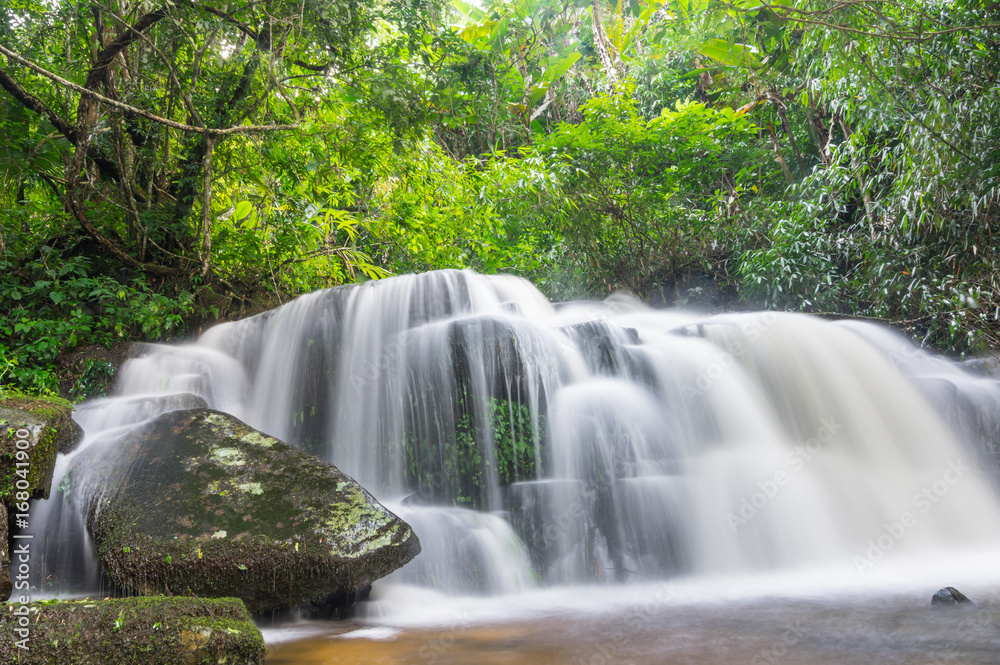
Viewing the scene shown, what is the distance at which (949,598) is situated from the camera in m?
3.10

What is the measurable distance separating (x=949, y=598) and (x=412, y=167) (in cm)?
655

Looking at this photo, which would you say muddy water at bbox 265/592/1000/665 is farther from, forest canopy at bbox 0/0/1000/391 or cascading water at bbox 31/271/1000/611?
forest canopy at bbox 0/0/1000/391

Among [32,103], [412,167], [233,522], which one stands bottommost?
[233,522]

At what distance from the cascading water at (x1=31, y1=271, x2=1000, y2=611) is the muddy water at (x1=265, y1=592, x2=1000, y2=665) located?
795 mm

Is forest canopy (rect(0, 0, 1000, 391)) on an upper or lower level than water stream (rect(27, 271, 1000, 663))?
upper

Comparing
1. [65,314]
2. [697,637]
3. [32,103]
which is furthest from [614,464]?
[32,103]

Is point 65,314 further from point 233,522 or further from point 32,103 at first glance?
point 233,522

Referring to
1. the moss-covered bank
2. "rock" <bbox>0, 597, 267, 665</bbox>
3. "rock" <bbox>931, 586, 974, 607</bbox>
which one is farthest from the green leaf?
"rock" <bbox>931, 586, 974, 607</bbox>

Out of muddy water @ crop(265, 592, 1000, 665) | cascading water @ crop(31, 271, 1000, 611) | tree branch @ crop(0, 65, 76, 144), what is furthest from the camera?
tree branch @ crop(0, 65, 76, 144)

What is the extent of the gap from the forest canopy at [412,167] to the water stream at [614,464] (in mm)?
1209

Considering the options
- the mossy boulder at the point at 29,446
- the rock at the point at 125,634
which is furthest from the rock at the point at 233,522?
the rock at the point at 125,634

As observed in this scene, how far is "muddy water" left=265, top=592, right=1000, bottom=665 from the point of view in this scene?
2.52 m

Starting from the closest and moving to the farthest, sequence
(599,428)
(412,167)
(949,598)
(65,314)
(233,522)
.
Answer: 1. (949,598)
2. (233,522)
3. (599,428)
4. (65,314)
5. (412,167)

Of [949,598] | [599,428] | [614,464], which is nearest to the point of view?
[949,598]
